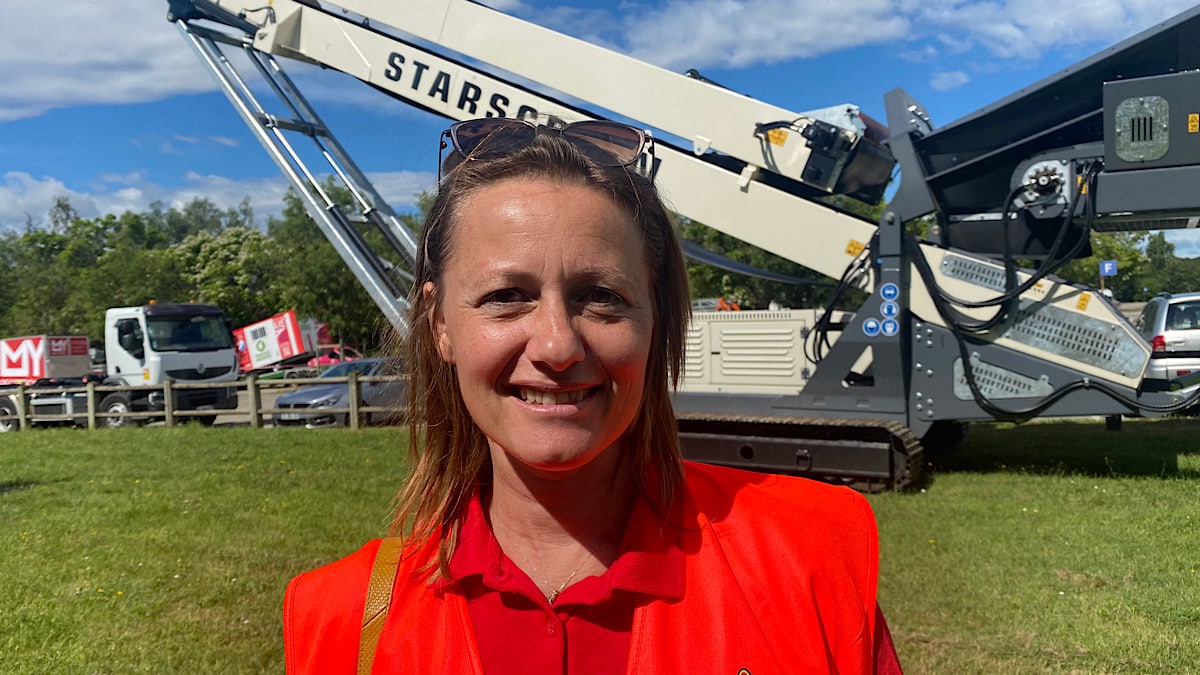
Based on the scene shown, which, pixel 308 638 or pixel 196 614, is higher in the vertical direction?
pixel 308 638

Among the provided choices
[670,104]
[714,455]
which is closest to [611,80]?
[670,104]

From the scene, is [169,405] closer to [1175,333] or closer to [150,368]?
[150,368]

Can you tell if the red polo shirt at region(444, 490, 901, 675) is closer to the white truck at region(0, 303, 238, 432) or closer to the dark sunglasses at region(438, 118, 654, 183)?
the dark sunglasses at region(438, 118, 654, 183)

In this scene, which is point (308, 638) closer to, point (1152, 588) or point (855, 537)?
point (855, 537)

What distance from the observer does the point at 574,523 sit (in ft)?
5.20

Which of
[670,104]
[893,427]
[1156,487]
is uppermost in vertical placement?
[670,104]

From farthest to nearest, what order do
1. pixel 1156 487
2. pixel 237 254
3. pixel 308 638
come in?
pixel 237 254 → pixel 1156 487 → pixel 308 638

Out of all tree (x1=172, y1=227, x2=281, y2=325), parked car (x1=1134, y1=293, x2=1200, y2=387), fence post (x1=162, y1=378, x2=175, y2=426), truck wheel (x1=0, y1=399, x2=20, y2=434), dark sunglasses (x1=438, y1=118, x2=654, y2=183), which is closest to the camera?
dark sunglasses (x1=438, y1=118, x2=654, y2=183)

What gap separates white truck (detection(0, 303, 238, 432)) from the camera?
17750 millimetres

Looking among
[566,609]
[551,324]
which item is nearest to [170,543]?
[566,609]

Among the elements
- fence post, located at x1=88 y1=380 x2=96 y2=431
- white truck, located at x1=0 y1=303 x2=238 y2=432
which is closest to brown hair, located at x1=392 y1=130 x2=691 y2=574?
white truck, located at x1=0 y1=303 x2=238 y2=432

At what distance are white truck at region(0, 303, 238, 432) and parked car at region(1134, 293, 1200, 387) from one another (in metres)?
16.9

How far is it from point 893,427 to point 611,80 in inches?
179

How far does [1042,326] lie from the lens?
25.7 ft
